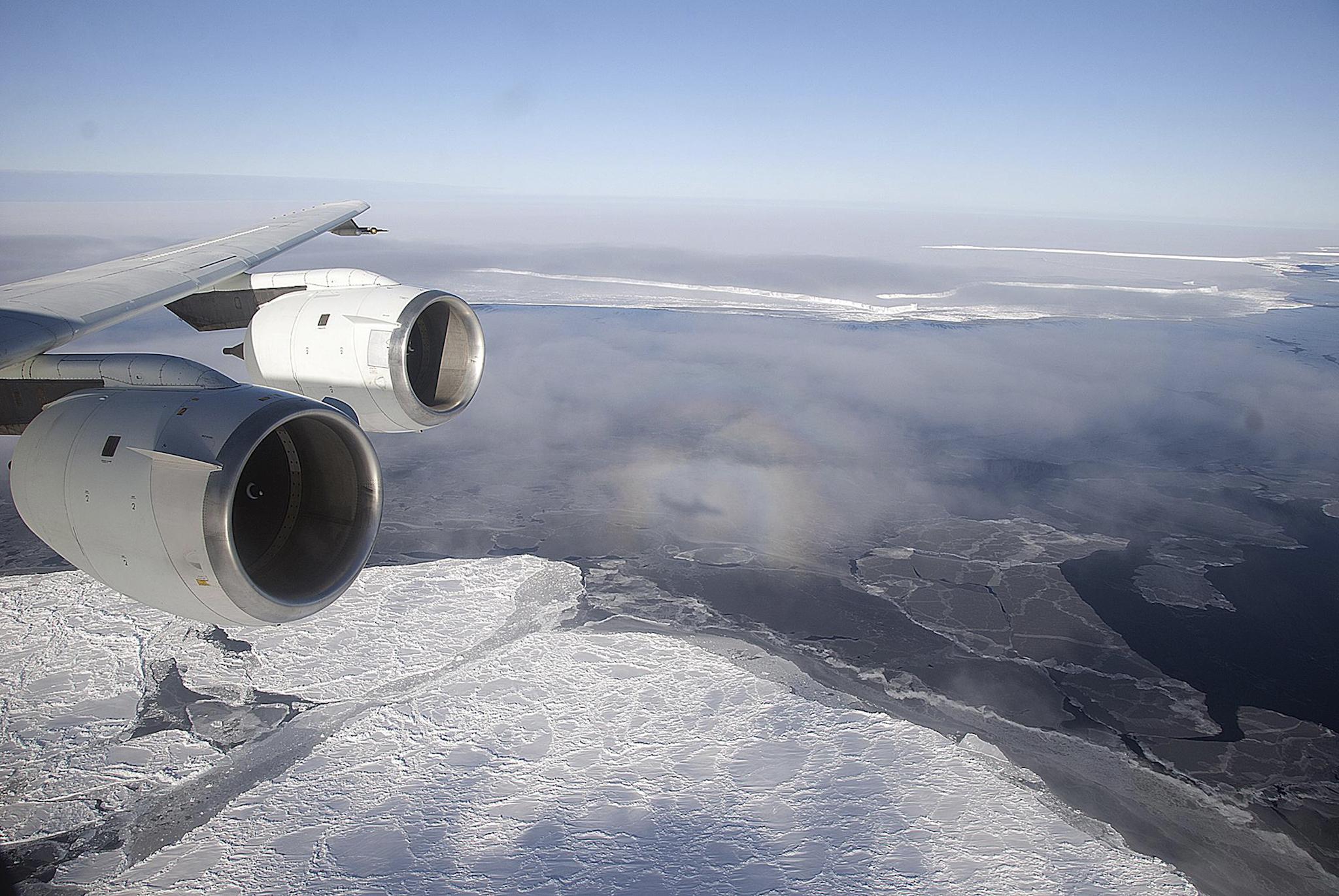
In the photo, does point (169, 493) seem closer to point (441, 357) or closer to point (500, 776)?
point (441, 357)

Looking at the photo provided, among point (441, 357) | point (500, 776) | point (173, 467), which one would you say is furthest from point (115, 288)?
point (500, 776)

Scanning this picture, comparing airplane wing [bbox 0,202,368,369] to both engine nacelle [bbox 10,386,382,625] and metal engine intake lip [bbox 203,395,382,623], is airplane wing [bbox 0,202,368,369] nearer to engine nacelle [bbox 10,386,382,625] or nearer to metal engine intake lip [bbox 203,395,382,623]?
engine nacelle [bbox 10,386,382,625]

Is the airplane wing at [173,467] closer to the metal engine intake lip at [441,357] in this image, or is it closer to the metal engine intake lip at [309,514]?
the metal engine intake lip at [309,514]

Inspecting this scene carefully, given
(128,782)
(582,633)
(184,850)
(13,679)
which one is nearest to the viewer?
(184,850)

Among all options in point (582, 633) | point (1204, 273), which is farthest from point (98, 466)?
point (1204, 273)

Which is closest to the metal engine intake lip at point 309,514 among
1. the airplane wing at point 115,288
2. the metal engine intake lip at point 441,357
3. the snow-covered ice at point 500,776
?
the airplane wing at point 115,288

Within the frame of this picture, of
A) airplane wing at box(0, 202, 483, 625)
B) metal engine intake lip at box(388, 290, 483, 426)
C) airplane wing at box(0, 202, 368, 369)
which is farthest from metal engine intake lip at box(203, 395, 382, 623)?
metal engine intake lip at box(388, 290, 483, 426)

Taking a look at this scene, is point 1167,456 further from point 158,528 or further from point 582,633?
point 158,528
